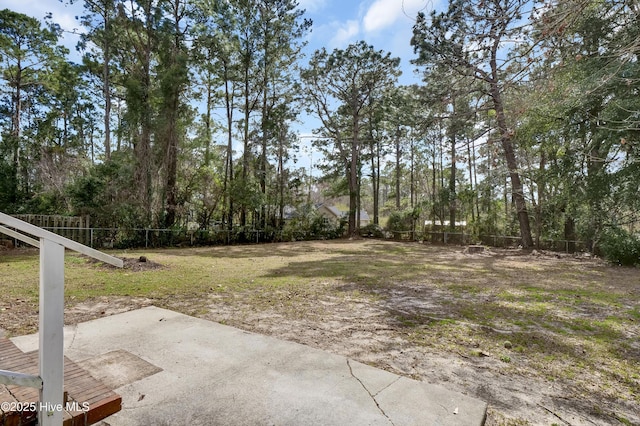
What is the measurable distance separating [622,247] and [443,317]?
8.85 metres

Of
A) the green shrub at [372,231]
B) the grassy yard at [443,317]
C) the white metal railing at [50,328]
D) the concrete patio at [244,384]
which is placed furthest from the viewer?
the green shrub at [372,231]

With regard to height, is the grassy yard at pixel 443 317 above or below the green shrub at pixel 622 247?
below

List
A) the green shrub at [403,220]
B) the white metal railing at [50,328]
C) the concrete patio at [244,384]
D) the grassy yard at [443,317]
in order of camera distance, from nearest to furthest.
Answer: the white metal railing at [50,328] → the concrete patio at [244,384] → the grassy yard at [443,317] → the green shrub at [403,220]

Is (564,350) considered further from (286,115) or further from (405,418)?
(286,115)

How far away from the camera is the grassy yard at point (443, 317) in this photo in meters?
2.33

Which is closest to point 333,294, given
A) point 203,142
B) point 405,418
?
point 405,418

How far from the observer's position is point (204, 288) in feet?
17.7

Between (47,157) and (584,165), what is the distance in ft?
71.7

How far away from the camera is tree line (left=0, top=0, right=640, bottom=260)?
9.94 metres

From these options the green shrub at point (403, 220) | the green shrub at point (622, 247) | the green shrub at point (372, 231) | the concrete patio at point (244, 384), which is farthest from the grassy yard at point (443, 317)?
the green shrub at point (372, 231)

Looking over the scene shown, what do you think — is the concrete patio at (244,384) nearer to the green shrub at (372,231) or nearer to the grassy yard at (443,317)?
the grassy yard at (443,317)

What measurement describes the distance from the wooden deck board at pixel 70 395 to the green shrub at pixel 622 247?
490 inches

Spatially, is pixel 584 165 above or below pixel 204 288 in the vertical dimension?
above

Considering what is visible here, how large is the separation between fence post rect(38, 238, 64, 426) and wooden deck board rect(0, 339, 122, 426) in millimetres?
100
